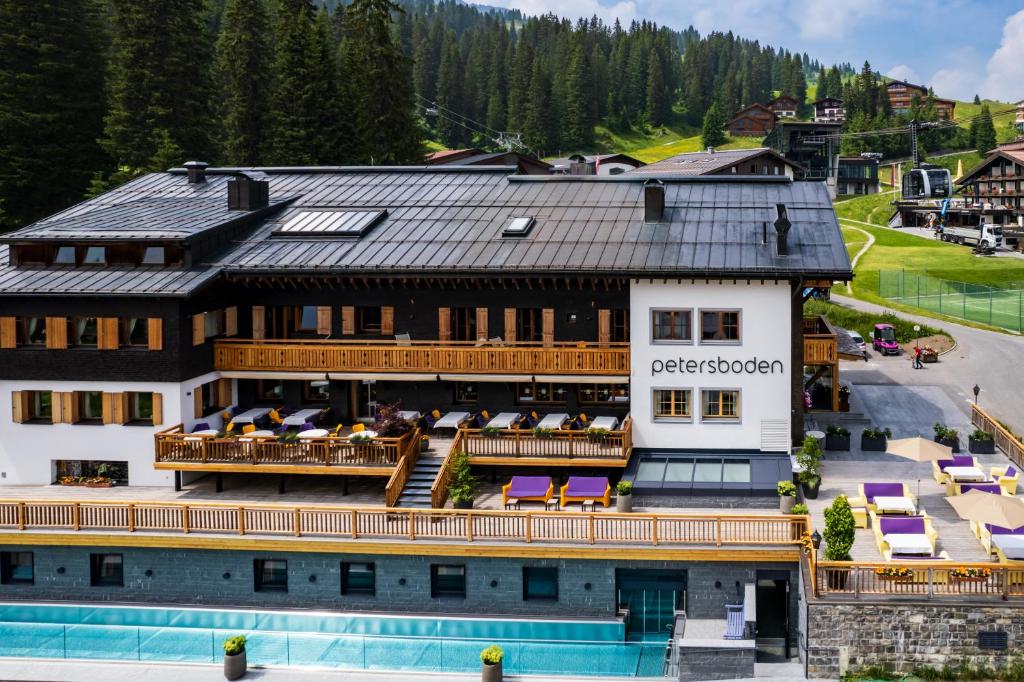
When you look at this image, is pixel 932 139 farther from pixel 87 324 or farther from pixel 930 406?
pixel 87 324

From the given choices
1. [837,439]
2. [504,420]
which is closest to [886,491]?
[837,439]

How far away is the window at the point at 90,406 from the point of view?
3738cm

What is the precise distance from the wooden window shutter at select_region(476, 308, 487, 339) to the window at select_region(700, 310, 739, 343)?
24.4 ft

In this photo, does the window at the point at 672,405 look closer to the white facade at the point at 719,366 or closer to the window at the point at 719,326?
the white facade at the point at 719,366

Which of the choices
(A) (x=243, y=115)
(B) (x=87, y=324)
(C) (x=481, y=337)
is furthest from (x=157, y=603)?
(A) (x=243, y=115)

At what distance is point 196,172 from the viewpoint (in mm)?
47625

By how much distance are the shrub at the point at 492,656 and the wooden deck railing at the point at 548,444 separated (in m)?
8.88

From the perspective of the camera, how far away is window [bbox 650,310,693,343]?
3666cm

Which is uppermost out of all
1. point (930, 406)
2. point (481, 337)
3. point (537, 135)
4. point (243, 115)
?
point (537, 135)

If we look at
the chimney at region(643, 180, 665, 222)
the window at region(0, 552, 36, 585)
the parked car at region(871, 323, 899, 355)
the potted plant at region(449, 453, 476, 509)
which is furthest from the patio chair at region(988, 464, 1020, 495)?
the parked car at region(871, 323, 899, 355)

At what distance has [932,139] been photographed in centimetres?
17888

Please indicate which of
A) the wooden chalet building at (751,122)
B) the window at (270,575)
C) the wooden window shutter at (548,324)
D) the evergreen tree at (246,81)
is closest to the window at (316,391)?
the wooden window shutter at (548,324)

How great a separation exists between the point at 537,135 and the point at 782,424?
122005mm

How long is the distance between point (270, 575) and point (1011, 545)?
19961 millimetres
